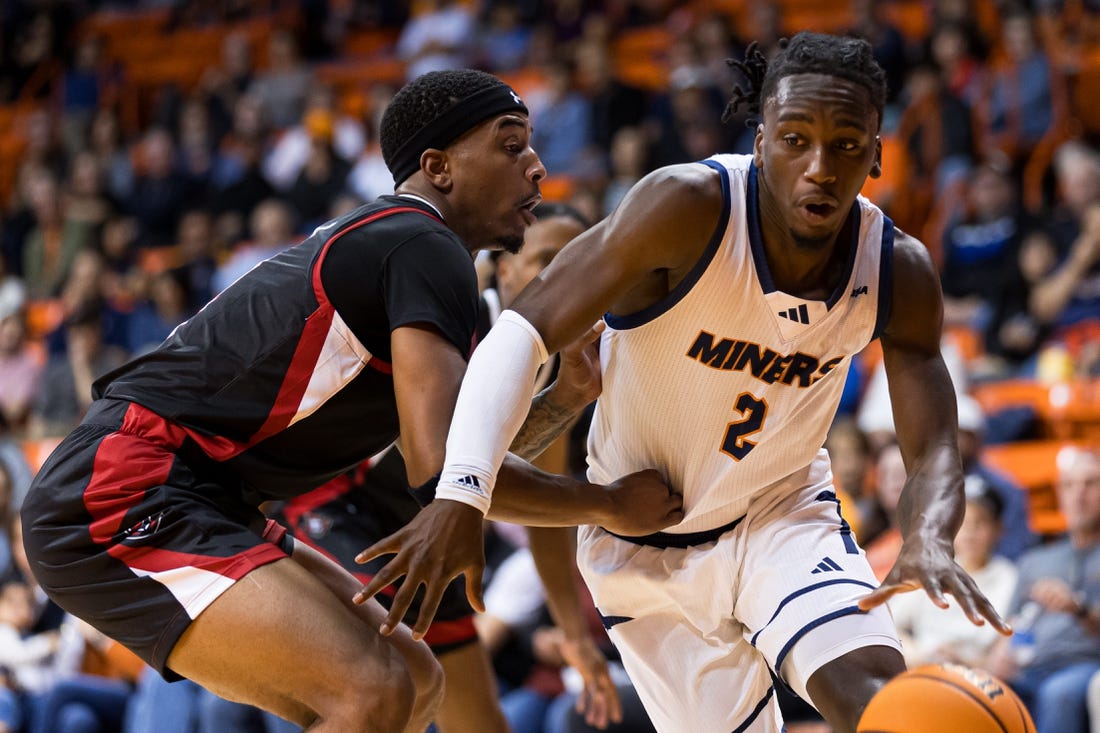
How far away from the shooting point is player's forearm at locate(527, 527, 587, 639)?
16.8 ft

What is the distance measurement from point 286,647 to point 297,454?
0.59 m

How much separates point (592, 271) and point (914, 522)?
1051 millimetres

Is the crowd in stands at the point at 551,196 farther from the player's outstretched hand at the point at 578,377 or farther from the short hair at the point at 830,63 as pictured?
the player's outstretched hand at the point at 578,377

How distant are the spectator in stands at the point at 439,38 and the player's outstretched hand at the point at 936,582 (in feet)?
37.9

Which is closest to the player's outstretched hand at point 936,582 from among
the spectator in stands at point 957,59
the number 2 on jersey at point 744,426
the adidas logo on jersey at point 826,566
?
the adidas logo on jersey at point 826,566

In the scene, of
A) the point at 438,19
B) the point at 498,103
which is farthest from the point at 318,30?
the point at 498,103

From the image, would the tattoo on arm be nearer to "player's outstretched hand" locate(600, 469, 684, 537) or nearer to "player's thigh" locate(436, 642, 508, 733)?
"player's outstretched hand" locate(600, 469, 684, 537)

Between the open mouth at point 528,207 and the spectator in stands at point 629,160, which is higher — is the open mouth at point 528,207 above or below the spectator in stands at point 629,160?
above

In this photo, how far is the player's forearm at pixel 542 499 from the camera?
3.62 m

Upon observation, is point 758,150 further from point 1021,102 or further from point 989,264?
point 1021,102

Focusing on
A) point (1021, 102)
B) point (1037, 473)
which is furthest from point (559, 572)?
point (1021, 102)

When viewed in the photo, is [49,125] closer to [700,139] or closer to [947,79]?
[700,139]

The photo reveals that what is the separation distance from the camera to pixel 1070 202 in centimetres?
973

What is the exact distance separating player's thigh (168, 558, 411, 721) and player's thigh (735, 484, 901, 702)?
1.06 m
